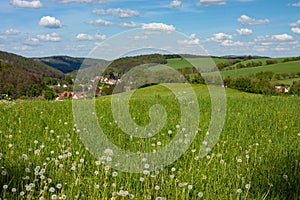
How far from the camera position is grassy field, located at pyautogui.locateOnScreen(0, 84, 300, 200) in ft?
12.5

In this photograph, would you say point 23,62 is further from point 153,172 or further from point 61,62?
point 153,172

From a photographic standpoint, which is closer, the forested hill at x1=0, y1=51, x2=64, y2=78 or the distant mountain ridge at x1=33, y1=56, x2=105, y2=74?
the distant mountain ridge at x1=33, y1=56, x2=105, y2=74

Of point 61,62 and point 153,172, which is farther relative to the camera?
point 61,62

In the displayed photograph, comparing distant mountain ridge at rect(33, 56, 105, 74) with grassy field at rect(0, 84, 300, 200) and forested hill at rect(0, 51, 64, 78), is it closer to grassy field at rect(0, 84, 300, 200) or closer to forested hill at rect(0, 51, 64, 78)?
forested hill at rect(0, 51, 64, 78)

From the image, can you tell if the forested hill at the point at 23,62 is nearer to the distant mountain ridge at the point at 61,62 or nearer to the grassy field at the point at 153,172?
the distant mountain ridge at the point at 61,62

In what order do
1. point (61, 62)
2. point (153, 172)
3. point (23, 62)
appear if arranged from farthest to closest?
point (61, 62) → point (23, 62) → point (153, 172)

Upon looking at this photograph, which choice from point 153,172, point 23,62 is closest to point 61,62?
point 23,62

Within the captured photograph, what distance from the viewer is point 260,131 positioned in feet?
23.6

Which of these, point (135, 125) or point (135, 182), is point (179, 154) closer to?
point (135, 182)

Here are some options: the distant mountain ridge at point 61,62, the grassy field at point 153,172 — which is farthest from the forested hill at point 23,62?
the grassy field at point 153,172

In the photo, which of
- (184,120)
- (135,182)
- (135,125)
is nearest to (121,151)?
(135,182)

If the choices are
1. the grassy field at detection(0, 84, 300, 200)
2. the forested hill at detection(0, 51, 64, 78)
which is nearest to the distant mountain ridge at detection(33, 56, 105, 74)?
the forested hill at detection(0, 51, 64, 78)

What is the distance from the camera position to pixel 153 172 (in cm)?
443

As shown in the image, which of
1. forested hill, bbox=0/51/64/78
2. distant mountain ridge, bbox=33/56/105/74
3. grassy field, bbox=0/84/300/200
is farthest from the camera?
forested hill, bbox=0/51/64/78
